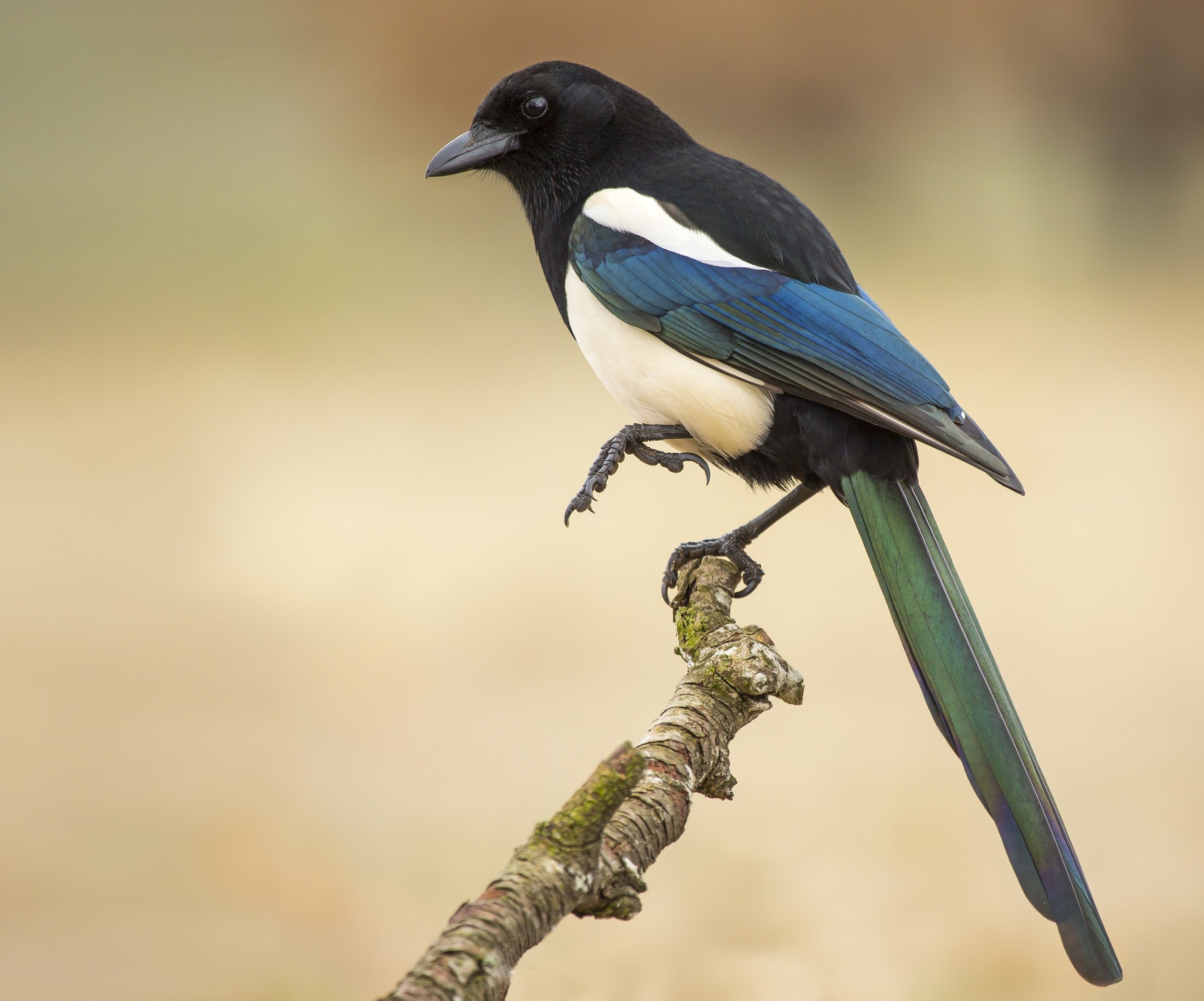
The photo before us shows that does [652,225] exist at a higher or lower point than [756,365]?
higher

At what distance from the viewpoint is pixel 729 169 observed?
3.84ft

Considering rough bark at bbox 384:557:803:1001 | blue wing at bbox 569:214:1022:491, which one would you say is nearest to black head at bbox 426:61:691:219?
blue wing at bbox 569:214:1022:491

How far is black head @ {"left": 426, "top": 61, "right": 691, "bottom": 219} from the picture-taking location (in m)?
1.22

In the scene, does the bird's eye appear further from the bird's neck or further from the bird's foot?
the bird's foot

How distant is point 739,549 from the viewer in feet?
4.07

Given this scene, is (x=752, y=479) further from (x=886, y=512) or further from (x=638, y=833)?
(x=638, y=833)

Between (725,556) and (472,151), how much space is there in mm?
528

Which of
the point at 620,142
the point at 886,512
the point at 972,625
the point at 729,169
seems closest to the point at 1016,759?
the point at 972,625

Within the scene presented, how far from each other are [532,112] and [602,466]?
1.44ft

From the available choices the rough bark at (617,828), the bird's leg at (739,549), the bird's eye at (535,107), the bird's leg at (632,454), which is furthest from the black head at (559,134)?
the rough bark at (617,828)

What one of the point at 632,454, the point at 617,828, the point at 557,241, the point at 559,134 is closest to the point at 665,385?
the point at 632,454

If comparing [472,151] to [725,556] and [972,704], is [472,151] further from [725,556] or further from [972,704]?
[972,704]

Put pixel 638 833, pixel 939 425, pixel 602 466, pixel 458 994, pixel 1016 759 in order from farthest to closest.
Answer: pixel 602 466, pixel 939 425, pixel 1016 759, pixel 638 833, pixel 458 994

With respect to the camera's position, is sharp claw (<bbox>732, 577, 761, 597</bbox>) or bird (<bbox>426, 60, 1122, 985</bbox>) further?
sharp claw (<bbox>732, 577, 761, 597</bbox>)
